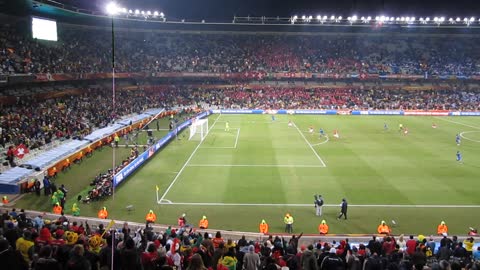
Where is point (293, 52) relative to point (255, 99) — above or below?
above

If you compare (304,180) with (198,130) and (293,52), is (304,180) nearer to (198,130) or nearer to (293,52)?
(198,130)

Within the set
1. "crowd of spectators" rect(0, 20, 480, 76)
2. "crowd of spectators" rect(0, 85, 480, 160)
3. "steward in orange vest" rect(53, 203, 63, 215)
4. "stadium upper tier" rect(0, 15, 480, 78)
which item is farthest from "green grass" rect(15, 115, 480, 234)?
"crowd of spectators" rect(0, 20, 480, 76)

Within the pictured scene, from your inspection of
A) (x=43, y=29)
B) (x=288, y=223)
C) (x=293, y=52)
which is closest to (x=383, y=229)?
(x=288, y=223)

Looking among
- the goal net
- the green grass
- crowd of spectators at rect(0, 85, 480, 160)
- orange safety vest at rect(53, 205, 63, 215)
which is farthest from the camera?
crowd of spectators at rect(0, 85, 480, 160)

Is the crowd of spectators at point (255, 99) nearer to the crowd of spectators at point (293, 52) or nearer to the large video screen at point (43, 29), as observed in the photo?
the crowd of spectators at point (293, 52)

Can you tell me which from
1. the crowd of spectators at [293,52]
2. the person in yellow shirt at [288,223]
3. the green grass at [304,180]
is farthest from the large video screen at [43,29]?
the person in yellow shirt at [288,223]

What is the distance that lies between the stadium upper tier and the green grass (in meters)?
33.0

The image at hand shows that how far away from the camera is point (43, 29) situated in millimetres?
48656

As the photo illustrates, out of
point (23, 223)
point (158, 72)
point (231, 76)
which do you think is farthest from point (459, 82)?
point (23, 223)

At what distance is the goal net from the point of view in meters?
44.3

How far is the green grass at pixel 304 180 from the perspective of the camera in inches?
881

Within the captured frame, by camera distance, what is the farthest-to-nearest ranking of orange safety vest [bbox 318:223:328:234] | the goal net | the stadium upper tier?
the stadium upper tier, the goal net, orange safety vest [bbox 318:223:328:234]

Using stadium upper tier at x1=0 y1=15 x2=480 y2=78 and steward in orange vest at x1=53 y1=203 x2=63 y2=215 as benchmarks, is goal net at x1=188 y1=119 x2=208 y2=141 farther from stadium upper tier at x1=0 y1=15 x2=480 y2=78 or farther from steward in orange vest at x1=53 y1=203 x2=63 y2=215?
stadium upper tier at x1=0 y1=15 x2=480 y2=78

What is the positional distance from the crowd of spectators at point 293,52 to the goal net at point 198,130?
24.8 meters
